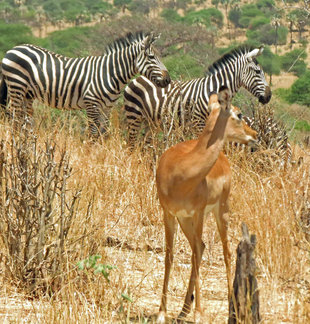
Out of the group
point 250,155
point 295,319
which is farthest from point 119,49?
point 295,319

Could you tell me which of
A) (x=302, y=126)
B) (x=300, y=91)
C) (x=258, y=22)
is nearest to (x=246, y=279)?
(x=302, y=126)

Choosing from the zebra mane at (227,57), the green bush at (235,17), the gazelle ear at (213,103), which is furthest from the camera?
the green bush at (235,17)

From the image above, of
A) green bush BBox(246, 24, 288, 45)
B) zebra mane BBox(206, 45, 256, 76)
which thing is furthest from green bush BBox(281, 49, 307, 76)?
zebra mane BBox(206, 45, 256, 76)

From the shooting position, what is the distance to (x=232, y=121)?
14.1ft

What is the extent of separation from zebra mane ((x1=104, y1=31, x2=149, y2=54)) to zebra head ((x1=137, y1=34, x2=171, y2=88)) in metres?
0.19

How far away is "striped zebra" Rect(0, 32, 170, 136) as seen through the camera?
10031 millimetres

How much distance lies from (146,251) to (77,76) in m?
5.49

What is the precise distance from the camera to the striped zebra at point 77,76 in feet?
32.9

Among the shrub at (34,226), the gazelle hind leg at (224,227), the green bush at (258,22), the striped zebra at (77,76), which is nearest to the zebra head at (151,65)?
the striped zebra at (77,76)

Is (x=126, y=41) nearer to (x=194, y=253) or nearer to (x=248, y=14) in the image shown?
(x=194, y=253)

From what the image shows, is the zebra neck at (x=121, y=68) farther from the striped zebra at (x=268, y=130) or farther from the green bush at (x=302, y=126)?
the green bush at (x=302, y=126)

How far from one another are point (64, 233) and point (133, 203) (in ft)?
5.78

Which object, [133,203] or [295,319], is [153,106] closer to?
[133,203]

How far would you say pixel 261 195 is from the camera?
5.87 metres
